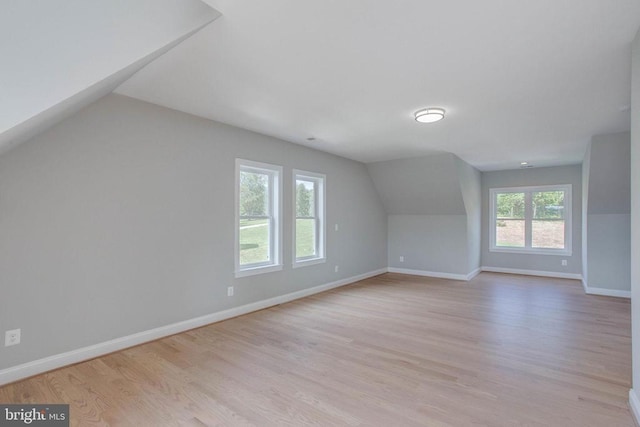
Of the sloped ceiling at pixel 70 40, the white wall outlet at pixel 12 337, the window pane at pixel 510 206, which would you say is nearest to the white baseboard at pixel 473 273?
the window pane at pixel 510 206

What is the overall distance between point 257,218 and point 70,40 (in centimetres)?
303

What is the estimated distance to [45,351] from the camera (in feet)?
8.47

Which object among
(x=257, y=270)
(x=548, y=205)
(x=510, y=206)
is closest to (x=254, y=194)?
(x=257, y=270)

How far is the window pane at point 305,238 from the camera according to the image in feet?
17.0

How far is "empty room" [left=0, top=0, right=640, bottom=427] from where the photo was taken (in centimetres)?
187

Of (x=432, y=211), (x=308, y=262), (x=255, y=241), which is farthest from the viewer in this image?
(x=432, y=211)

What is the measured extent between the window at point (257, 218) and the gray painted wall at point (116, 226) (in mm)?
135

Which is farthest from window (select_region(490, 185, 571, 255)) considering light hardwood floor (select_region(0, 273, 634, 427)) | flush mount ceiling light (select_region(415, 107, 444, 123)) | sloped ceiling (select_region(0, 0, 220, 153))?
sloped ceiling (select_region(0, 0, 220, 153))

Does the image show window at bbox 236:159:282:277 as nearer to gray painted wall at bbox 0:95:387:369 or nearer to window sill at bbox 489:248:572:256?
gray painted wall at bbox 0:95:387:369

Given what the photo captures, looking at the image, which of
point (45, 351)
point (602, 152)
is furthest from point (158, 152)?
point (602, 152)

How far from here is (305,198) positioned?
5.36 metres

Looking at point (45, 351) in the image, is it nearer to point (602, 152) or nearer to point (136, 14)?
point (136, 14)

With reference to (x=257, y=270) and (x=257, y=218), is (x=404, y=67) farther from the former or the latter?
(x=257, y=270)

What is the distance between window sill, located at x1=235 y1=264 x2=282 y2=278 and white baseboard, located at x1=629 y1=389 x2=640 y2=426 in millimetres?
3705
